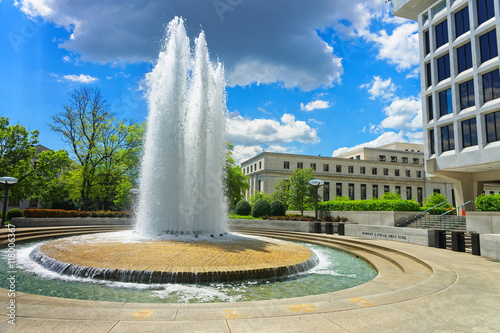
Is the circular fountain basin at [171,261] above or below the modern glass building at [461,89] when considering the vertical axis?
A: below

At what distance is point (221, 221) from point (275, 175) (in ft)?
181

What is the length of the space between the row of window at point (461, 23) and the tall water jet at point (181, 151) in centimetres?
2531

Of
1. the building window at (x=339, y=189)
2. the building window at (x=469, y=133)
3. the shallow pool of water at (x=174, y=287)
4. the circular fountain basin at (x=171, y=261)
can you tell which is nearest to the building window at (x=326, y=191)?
the building window at (x=339, y=189)

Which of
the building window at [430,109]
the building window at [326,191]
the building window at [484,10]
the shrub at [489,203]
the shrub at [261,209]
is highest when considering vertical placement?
the building window at [484,10]

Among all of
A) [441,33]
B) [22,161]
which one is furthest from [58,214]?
[441,33]

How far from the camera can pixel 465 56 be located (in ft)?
90.3

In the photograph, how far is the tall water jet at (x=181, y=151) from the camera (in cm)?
1497

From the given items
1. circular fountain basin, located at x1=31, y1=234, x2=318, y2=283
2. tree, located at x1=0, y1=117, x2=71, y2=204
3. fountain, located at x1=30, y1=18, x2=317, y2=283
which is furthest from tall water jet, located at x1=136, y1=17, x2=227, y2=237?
tree, located at x1=0, y1=117, x2=71, y2=204

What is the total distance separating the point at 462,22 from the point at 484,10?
2.19m

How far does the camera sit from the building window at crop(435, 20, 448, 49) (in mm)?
29609

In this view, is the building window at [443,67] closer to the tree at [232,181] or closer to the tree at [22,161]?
the tree at [232,181]

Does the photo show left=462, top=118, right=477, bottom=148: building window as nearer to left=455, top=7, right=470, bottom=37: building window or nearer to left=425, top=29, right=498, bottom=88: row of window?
left=425, top=29, right=498, bottom=88: row of window

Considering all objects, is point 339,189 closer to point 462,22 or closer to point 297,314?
point 462,22

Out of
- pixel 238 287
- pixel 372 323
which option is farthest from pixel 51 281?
pixel 372 323
